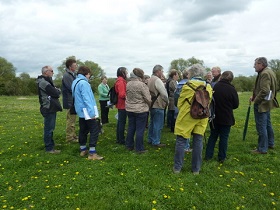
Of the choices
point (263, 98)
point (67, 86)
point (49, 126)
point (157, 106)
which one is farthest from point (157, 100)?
point (49, 126)

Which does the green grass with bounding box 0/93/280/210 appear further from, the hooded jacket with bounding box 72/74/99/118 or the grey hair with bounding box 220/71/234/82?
the grey hair with bounding box 220/71/234/82

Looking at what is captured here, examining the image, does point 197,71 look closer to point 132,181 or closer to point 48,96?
point 132,181

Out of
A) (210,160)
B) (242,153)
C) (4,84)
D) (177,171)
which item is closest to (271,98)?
(242,153)

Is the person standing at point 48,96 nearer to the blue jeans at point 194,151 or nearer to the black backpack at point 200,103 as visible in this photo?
the blue jeans at point 194,151

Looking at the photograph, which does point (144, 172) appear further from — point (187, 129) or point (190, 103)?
point (190, 103)

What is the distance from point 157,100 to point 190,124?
2158 mm

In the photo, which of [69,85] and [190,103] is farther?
[69,85]

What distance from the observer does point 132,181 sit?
524 centimetres

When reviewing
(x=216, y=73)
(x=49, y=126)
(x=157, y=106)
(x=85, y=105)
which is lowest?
(x=49, y=126)

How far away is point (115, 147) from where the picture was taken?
765 centimetres

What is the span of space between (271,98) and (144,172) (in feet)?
13.9

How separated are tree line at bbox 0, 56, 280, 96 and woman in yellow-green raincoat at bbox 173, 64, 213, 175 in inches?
1061

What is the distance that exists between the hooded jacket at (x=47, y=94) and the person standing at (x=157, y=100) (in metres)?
2.78

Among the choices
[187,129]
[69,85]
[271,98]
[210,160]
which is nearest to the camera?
[187,129]
